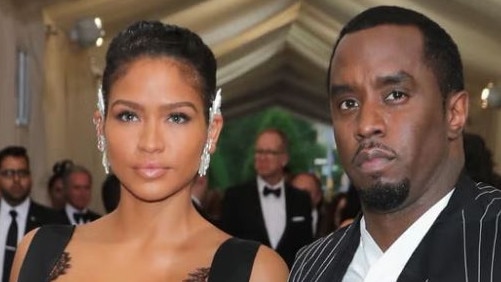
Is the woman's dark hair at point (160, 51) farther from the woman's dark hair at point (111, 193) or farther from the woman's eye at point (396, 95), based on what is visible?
the woman's dark hair at point (111, 193)

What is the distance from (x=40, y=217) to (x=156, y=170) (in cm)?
430

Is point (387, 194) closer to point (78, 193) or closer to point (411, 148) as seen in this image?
point (411, 148)

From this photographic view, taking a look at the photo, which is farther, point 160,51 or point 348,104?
point 160,51

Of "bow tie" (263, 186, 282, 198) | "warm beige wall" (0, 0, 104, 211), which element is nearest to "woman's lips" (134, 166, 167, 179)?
"bow tie" (263, 186, 282, 198)

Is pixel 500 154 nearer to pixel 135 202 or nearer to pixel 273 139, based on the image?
pixel 273 139

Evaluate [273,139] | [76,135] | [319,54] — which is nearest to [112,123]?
[273,139]

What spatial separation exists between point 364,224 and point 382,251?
11 centimetres

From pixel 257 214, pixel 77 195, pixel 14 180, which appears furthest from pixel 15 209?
pixel 257 214

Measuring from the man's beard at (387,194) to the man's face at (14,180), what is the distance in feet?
15.8

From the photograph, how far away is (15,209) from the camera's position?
20.9 feet

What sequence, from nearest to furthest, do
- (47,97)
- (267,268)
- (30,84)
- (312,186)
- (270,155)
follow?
(267,268) → (270,155) → (312,186) → (30,84) → (47,97)

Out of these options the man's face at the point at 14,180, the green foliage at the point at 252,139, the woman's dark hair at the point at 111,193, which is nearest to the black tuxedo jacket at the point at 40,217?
the man's face at the point at 14,180

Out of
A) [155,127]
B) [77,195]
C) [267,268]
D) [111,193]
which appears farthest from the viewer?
[77,195]

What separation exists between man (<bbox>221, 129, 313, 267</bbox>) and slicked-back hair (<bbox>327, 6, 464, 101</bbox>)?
477 centimetres
